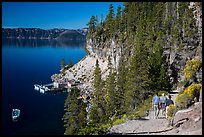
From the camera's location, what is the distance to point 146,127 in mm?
14711

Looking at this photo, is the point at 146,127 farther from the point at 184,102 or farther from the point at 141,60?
the point at 141,60

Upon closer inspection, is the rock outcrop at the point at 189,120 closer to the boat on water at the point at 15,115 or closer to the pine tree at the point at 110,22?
the boat on water at the point at 15,115

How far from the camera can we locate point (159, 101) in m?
15.7

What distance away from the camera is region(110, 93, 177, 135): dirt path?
13.5 m

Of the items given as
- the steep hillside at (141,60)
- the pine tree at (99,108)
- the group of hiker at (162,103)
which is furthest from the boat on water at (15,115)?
the group of hiker at (162,103)

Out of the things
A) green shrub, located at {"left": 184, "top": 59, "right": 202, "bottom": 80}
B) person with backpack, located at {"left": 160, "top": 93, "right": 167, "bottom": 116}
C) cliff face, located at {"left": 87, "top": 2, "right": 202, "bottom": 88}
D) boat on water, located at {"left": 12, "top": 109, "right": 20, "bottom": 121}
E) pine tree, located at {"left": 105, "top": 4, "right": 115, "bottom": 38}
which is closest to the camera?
person with backpack, located at {"left": 160, "top": 93, "right": 167, "bottom": 116}

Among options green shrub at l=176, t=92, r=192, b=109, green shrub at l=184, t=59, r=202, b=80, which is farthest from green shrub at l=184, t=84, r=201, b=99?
green shrub at l=184, t=59, r=202, b=80

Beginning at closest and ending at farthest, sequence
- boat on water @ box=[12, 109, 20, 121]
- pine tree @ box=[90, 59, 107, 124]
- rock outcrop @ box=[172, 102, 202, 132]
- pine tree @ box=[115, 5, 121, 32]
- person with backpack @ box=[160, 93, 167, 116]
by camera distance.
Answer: rock outcrop @ box=[172, 102, 202, 132] → person with backpack @ box=[160, 93, 167, 116] → pine tree @ box=[90, 59, 107, 124] → boat on water @ box=[12, 109, 20, 121] → pine tree @ box=[115, 5, 121, 32]

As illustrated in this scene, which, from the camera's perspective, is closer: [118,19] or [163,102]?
[163,102]

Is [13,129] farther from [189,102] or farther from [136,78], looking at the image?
[189,102]

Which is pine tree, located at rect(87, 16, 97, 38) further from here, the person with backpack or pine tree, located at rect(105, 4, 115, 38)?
the person with backpack

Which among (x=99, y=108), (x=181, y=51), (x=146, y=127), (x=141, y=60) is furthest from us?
(x=99, y=108)

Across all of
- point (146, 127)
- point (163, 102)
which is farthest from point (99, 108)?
point (146, 127)

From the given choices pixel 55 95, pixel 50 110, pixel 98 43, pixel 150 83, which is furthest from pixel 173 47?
pixel 98 43
